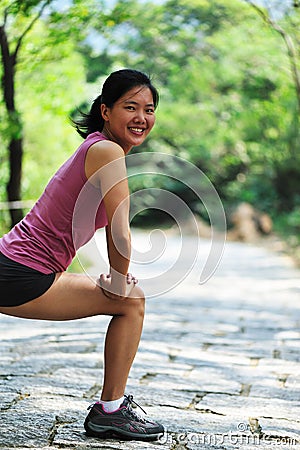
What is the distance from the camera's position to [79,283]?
2.99 meters

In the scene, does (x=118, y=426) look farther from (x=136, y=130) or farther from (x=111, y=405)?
(x=136, y=130)

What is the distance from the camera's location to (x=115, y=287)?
2.96 meters

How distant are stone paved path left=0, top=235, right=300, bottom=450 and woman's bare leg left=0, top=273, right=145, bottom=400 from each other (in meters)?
0.29

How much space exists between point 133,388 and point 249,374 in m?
0.81

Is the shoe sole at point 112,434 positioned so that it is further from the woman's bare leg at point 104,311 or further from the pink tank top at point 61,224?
the pink tank top at point 61,224

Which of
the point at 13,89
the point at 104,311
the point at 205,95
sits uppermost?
the point at 104,311

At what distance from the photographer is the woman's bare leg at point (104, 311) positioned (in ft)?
9.74

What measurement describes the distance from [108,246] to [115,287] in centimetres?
16

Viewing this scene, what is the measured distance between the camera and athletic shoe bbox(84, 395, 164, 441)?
307 cm

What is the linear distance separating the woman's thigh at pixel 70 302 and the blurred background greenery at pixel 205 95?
19.4 feet

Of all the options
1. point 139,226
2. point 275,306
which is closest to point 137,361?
point 275,306

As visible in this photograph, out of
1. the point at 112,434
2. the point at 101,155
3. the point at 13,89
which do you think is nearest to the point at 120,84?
the point at 101,155

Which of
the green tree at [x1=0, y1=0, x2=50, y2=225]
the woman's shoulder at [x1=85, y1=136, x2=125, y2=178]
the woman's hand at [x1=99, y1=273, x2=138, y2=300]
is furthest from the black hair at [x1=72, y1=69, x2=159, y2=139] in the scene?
the green tree at [x1=0, y1=0, x2=50, y2=225]

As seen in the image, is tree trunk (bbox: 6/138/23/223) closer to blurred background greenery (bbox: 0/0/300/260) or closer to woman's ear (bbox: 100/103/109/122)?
blurred background greenery (bbox: 0/0/300/260)
